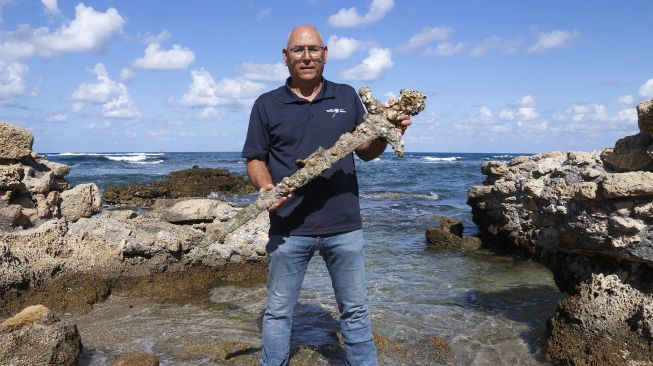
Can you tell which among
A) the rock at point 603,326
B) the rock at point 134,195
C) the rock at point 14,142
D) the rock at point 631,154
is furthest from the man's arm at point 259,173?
the rock at point 134,195

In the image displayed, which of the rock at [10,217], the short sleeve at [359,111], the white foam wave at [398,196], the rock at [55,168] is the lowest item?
the white foam wave at [398,196]

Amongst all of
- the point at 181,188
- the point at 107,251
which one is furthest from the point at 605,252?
the point at 181,188

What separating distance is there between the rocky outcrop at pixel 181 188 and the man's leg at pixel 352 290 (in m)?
16.8

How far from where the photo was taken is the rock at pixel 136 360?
13.9ft

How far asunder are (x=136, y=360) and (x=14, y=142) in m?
3.42

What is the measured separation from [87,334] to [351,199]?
10.5 ft

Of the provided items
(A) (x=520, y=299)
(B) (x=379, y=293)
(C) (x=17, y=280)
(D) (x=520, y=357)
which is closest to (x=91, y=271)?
(C) (x=17, y=280)

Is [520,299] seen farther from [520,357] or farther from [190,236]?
[190,236]

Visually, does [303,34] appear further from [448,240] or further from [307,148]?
[448,240]

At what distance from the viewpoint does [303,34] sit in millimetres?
3367

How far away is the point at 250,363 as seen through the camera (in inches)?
177

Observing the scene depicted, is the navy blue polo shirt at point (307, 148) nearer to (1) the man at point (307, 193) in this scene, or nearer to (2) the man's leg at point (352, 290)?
(1) the man at point (307, 193)

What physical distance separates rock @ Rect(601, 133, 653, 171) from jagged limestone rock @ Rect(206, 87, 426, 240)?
2550 mm

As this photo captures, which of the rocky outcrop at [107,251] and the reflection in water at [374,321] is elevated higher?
the rocky outcrop at [107,251]
